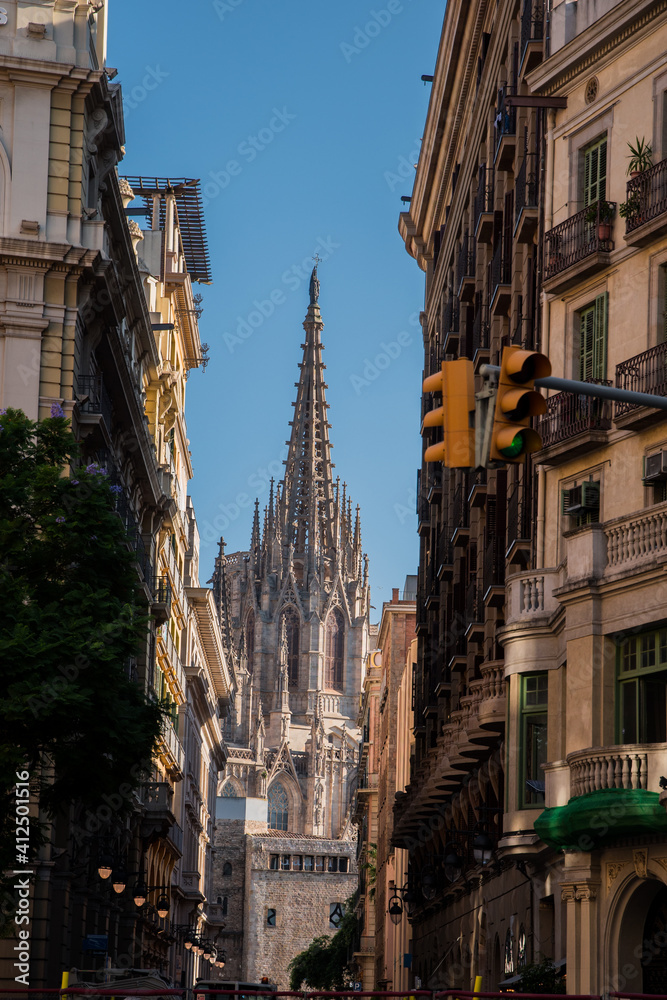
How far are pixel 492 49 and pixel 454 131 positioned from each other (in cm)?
954

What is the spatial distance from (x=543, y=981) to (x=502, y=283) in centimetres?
1538

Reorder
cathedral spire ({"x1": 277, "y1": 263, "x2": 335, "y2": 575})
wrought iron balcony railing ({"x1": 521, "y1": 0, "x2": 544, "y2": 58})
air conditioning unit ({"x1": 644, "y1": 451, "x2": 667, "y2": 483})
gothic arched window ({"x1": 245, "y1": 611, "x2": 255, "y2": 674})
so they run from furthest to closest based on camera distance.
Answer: cathedral spire ({"x1": 277, "y1": 263, "x2": 335, "y2": 575}), gothic arched window ({"x1": 245, "y1": 611, "x2": 255, "y2": 674}), wrought iron balcony railing ({"x1": 521, "y1": 0, "x2": 544, "y2": 58}), air conditioning unit ({"x1": 644, "y1": 451, "x2": 667, "y2": 483})

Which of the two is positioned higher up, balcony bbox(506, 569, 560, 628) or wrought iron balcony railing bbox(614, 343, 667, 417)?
wrought iron balcony railing bbox(614, 343, 667, 417)

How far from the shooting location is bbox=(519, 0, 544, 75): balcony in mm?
29547

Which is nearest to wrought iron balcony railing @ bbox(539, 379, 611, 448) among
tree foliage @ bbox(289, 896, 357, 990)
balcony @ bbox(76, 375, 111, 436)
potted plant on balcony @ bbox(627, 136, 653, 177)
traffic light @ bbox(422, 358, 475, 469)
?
potted plant on balcony @ bbox(627, 136, 653, 177)

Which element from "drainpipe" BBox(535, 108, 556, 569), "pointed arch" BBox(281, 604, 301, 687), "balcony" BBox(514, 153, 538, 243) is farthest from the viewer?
"pointed arch" BBox(281, 604, 301, 687)

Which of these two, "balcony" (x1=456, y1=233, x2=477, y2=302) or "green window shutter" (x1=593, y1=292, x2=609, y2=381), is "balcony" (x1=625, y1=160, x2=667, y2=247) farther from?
"balcony" (x1=456, y1=233, x2=477, y2=302)

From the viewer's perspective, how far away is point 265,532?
18088 centimetres

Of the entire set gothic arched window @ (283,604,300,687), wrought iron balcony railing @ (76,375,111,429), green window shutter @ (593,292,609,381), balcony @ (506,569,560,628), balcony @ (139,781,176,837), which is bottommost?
balcony @ (139,781,176,837)

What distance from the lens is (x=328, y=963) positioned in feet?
335

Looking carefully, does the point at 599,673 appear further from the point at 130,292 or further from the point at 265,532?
the point at 265,532

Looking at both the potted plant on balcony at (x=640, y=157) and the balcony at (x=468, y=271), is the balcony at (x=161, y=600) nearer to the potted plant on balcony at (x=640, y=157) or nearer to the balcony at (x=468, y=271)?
the balcony at (x=468, y=271)

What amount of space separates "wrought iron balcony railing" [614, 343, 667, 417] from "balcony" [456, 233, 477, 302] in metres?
16.5

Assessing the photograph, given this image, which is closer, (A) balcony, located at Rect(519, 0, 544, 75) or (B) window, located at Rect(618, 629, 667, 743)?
(B) window, located at Rect(618, 629, 667, 743)
